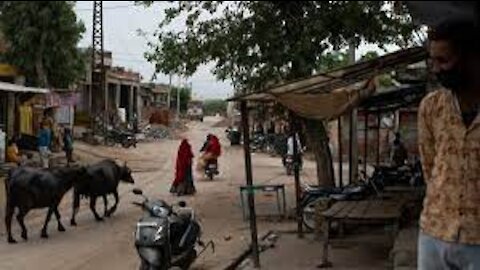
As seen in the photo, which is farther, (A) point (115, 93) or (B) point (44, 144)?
(A) point (115, 93)

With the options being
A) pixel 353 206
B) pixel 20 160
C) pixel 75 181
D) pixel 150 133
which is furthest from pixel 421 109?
pixel 150 133

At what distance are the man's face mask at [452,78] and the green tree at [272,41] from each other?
11.3m

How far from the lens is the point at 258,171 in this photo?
3200cm

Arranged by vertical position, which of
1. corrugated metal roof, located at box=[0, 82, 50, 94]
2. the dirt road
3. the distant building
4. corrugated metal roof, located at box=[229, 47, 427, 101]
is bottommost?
the dirt road

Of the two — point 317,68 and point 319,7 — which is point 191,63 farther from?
point 319,7

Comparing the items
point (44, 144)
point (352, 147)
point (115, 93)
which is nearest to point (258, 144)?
point (115, 93)

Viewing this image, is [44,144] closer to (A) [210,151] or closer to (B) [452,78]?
(A) [210,151]

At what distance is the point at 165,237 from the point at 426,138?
6.34 m

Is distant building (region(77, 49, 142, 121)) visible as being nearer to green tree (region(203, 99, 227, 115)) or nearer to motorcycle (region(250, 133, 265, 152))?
motorcycle (region(250, 133, 265, 152))

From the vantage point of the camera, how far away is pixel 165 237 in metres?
9.37

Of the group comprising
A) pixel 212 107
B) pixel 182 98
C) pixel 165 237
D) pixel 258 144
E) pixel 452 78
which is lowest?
pixel 165 237

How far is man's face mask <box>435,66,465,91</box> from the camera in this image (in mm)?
2934

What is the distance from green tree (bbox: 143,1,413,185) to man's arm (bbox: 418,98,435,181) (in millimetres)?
11053

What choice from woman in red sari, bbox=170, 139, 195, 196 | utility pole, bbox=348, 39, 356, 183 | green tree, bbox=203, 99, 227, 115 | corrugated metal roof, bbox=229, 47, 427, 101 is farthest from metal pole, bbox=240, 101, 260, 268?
green tree, bbox=203, 99, 227, 115
